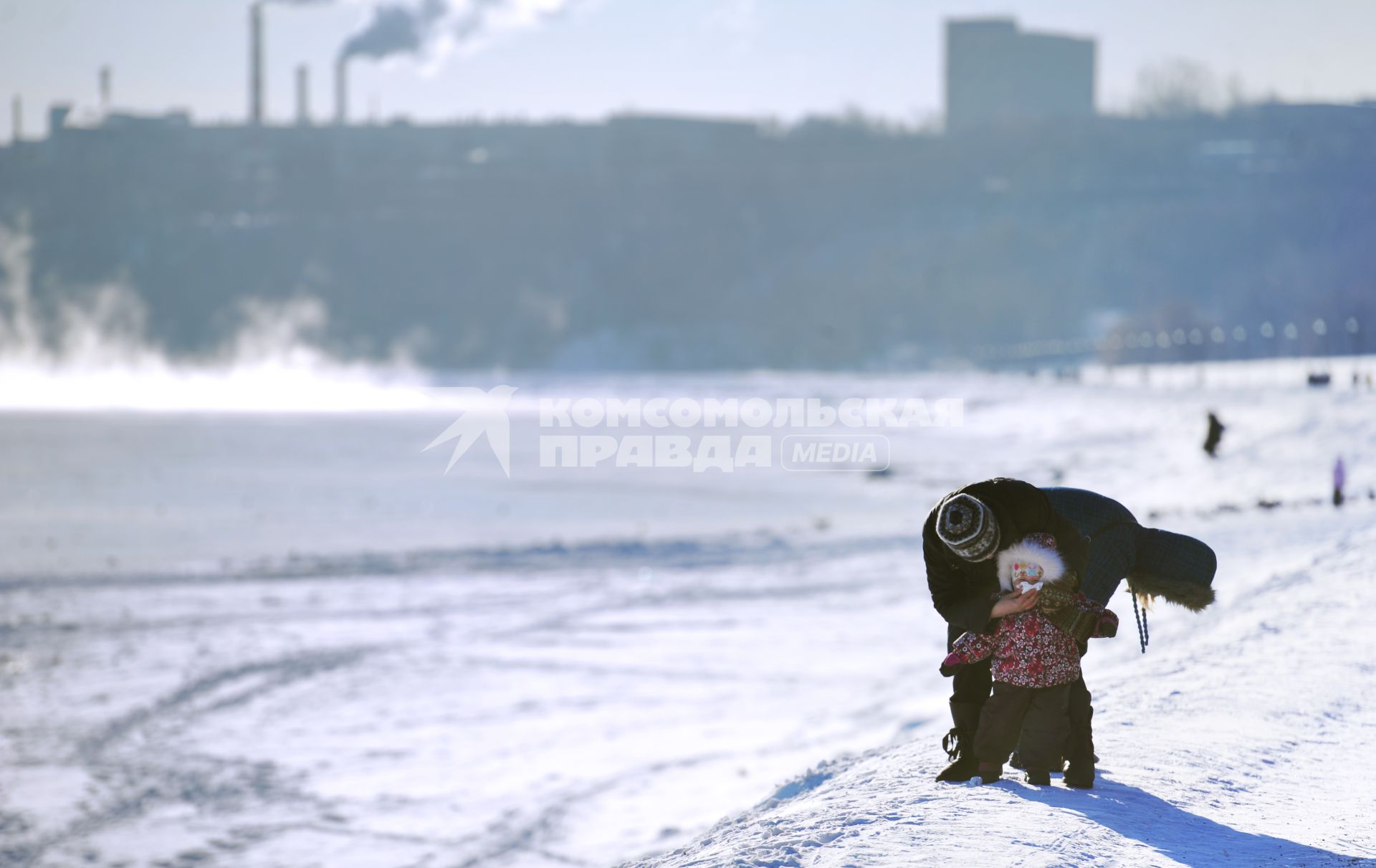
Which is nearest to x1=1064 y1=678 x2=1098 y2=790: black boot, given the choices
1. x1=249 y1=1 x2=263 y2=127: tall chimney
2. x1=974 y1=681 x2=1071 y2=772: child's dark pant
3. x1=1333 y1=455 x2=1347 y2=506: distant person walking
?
x1=974 y1=681 x2=1071 y2=772: child's dark pant

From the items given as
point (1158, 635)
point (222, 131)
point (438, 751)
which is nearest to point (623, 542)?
point (438, 751)

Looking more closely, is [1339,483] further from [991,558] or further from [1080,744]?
[991,558]

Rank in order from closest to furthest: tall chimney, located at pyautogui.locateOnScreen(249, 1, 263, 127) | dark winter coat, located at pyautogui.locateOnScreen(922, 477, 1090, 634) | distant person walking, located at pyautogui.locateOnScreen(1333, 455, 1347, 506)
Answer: dark winter coat, located at pyautogui.locateOnScreen(922, 477, 1090, 634), distant person walking, located at pyautogui.locateOnScreen(1333, 455, 1347, 506), tall chimney, located at pyautogui.locateOnScreen(249, 1, 263, 127)

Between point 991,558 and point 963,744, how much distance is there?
104 cm

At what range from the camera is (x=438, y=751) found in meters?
14.2

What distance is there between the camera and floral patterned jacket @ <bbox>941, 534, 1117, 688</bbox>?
6.13 m

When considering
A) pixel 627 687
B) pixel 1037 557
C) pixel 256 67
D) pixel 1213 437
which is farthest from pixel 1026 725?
pixel 256 67

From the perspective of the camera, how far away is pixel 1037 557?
612 cm

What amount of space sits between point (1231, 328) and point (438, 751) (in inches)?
5190

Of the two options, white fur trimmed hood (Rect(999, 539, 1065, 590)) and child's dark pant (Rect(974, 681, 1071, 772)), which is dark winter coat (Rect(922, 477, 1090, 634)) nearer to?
white fur trimmed hood (Rect(999, 539, 1065, 590))

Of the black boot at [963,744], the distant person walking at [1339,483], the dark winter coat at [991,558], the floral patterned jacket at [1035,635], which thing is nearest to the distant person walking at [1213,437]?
the distant person walking at [1339,483]

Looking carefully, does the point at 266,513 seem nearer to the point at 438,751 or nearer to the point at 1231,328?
the point at 438,751

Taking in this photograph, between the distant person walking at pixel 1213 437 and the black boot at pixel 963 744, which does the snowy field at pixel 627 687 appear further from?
the distant person walking at pixel 1213 437

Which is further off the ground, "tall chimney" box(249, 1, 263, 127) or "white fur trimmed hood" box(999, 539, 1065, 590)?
"tall chimney" box(249, 1, 263, 127)
